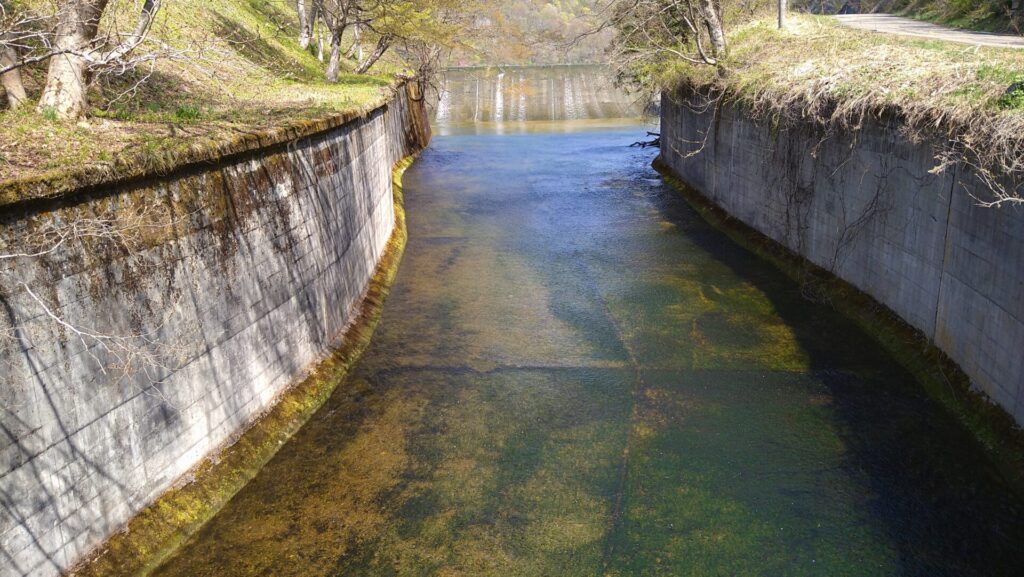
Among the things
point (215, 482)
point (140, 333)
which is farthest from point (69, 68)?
point (215, 482)

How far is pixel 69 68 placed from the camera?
8492 mm

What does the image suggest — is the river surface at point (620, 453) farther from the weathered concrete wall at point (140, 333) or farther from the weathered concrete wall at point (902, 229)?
the weathered concrete wall at point (140, 333)

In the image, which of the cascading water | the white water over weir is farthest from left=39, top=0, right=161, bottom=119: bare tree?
the cascading water

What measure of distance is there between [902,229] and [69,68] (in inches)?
395

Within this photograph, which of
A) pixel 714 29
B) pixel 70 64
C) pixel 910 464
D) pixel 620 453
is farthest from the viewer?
pixel 714 29

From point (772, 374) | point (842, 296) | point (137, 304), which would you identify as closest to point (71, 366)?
point (137, 304)

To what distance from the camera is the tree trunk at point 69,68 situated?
8.38 metres

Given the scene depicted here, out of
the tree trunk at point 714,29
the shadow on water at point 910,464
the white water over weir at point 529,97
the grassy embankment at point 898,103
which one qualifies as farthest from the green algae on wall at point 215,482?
the white water over weir at point 529,97

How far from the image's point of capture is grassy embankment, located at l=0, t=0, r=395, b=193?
669 cm

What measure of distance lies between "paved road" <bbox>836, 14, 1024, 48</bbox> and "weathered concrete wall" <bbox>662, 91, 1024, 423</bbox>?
265 centimetres

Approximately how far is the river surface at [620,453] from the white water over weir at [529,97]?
32.9 meters

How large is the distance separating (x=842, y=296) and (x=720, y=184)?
6964mm

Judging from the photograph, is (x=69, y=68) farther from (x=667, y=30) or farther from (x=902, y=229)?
(x=667, y=30)

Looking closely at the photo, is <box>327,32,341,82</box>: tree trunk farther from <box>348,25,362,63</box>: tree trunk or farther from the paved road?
the paved road
